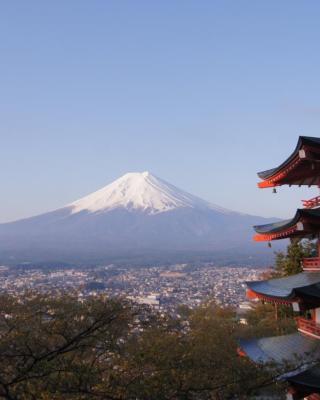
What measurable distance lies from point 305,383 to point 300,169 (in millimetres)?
3968

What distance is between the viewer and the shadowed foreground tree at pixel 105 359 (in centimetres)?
750

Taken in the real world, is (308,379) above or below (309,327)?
below

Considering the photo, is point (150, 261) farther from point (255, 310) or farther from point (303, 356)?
point (303, 356)

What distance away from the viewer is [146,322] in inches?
384

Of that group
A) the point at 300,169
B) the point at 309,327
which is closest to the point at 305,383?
the point at 309,327

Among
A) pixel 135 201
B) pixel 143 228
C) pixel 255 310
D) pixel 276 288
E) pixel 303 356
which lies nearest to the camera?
pixel 303 356

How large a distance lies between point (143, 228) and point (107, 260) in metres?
68.0

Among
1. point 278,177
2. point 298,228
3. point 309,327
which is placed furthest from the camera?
point 278,177

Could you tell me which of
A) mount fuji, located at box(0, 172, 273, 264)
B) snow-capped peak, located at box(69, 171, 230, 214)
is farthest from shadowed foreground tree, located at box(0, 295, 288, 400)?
snow-capped peak, located at box(69, 171, 230, 214)

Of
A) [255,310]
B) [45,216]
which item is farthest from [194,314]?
[45,216]

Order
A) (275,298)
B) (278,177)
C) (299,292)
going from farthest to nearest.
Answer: (278,177) → (275,298) → (299,292)

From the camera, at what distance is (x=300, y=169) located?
10.1 m

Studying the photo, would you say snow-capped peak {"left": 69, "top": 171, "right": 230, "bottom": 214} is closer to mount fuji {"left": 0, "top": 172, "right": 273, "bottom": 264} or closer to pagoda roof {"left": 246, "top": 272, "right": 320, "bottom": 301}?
mount fuji {"left": 0, "top": 172, "right": 273, "bottom": 264}

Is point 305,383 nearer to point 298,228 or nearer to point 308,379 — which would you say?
point 308,379
